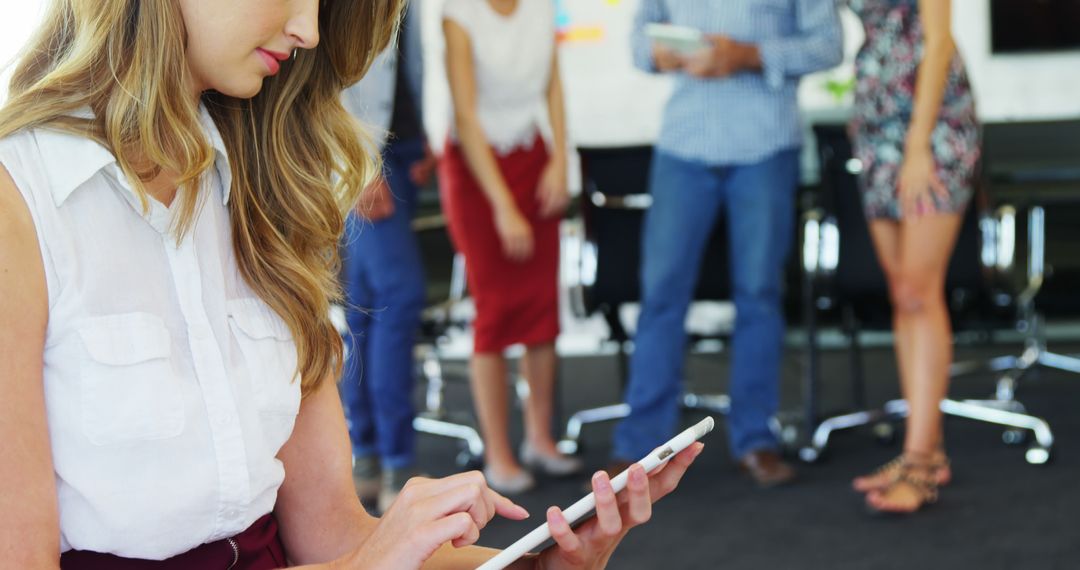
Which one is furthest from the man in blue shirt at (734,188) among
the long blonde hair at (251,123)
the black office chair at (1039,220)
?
the long blonde hair at (251,123)

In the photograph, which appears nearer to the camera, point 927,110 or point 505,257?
point 927,110

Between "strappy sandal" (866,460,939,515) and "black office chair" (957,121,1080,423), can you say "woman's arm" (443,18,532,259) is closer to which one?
"strappy sandal" (866,460,939,515)

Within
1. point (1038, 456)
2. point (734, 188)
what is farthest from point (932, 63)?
point (1038, 456)

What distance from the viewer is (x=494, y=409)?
140 inches

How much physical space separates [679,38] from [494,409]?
3.79 feet

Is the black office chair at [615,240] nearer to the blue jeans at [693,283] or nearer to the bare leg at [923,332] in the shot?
the blue jeans at [693,283]

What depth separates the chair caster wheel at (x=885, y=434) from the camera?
13.0ft

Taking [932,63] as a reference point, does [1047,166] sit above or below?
below

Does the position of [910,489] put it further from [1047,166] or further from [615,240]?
[1047,166]

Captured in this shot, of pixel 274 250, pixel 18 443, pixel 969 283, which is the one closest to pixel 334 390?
pixel 274 250

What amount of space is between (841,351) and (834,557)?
11.0 feet

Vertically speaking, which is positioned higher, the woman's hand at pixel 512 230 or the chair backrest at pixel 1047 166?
the woman's hand at pixel 512 230

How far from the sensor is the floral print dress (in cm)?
309

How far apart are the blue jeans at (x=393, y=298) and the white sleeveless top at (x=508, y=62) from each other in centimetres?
24
